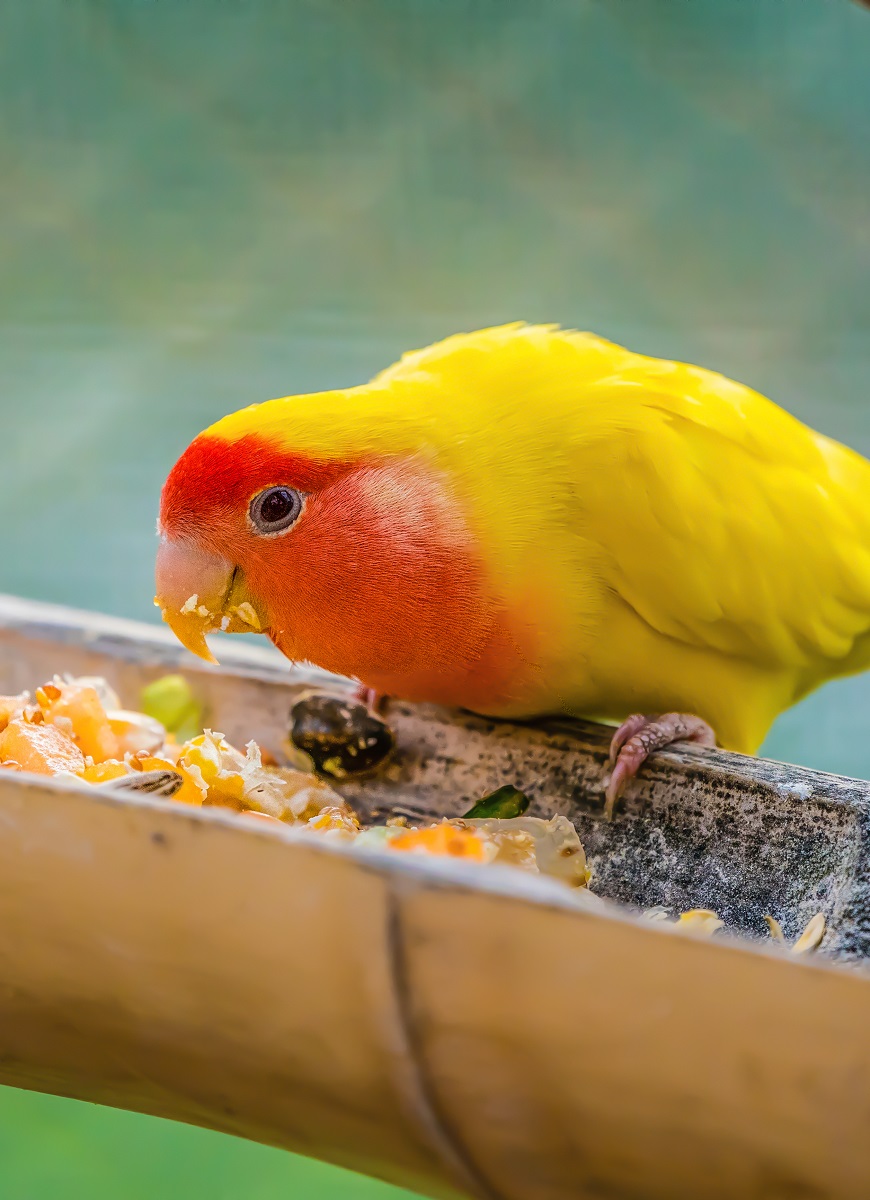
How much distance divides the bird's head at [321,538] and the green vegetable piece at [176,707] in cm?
14

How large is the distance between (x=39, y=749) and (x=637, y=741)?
0.32m

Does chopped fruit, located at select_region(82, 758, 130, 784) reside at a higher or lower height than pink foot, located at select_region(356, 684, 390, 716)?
lower

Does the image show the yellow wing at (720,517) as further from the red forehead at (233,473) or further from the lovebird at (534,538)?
the red forehead at (233,473)

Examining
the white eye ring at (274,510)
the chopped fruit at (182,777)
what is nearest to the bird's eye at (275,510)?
the white eye ring at (274,510)

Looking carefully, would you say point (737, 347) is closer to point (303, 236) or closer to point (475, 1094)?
point (303, 236)

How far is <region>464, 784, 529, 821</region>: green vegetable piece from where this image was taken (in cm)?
67

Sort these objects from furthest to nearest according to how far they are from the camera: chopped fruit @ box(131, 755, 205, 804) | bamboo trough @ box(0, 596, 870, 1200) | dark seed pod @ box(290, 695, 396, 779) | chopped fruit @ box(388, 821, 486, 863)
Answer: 1. dark seed pod @ box(290, 695, 396, 779)
2. chopped fruit @ box(131, 755, 205, 804)
3. chopped fruit @ box(388, 821, 486, 863)
4. bamboo trough @ box(0, 596, 870, 1200)

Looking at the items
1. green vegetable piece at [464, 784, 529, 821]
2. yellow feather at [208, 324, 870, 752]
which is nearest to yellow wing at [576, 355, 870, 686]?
yellow feather at [208, 324, 870, 752]

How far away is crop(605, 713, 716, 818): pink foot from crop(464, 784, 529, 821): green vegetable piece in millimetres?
50

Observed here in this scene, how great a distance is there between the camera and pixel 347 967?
408 millimetres

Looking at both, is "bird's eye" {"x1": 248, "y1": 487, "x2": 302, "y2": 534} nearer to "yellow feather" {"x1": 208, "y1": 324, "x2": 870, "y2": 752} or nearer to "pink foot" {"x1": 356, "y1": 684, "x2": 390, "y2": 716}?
"yellow feather" {"x1": 208, "y1": 324, "x2": 870, "y2": 752}

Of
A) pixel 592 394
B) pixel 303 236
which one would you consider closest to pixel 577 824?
pixel 592 394

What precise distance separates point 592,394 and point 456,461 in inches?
3.9

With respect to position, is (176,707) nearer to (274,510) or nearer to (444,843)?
(274,510)
